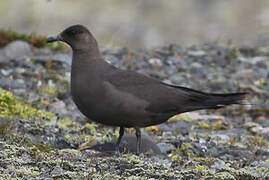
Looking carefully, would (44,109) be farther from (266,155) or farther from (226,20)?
(226,20)

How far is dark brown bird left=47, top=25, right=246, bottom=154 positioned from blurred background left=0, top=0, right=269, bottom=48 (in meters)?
11.5

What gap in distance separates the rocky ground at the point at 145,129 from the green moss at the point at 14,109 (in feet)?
0.05

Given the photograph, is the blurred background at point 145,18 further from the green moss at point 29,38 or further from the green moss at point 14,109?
the green moss at point 14,109

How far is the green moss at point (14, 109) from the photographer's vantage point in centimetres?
901

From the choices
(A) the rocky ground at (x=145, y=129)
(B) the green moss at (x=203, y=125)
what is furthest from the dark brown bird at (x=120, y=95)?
(B) the green moss at (x=203, y=125)

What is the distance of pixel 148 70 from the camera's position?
12.8 m

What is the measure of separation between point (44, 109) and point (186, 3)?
2194cm

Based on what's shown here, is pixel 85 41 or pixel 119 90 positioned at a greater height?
pixel 85 41

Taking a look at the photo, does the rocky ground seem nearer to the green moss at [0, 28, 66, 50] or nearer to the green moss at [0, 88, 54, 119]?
the green moss at [0, 88, 54, 119]

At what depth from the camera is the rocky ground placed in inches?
266

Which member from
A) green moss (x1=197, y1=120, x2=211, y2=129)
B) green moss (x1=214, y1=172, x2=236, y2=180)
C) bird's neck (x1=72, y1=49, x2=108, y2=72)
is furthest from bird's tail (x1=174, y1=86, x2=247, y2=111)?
green moss (x1=197, y1=120, x2=211, y2=129)

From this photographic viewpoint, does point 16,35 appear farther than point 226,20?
No

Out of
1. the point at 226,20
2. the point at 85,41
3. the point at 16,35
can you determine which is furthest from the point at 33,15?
the point at 85,41

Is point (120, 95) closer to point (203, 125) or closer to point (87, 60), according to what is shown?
point (87, 60)
